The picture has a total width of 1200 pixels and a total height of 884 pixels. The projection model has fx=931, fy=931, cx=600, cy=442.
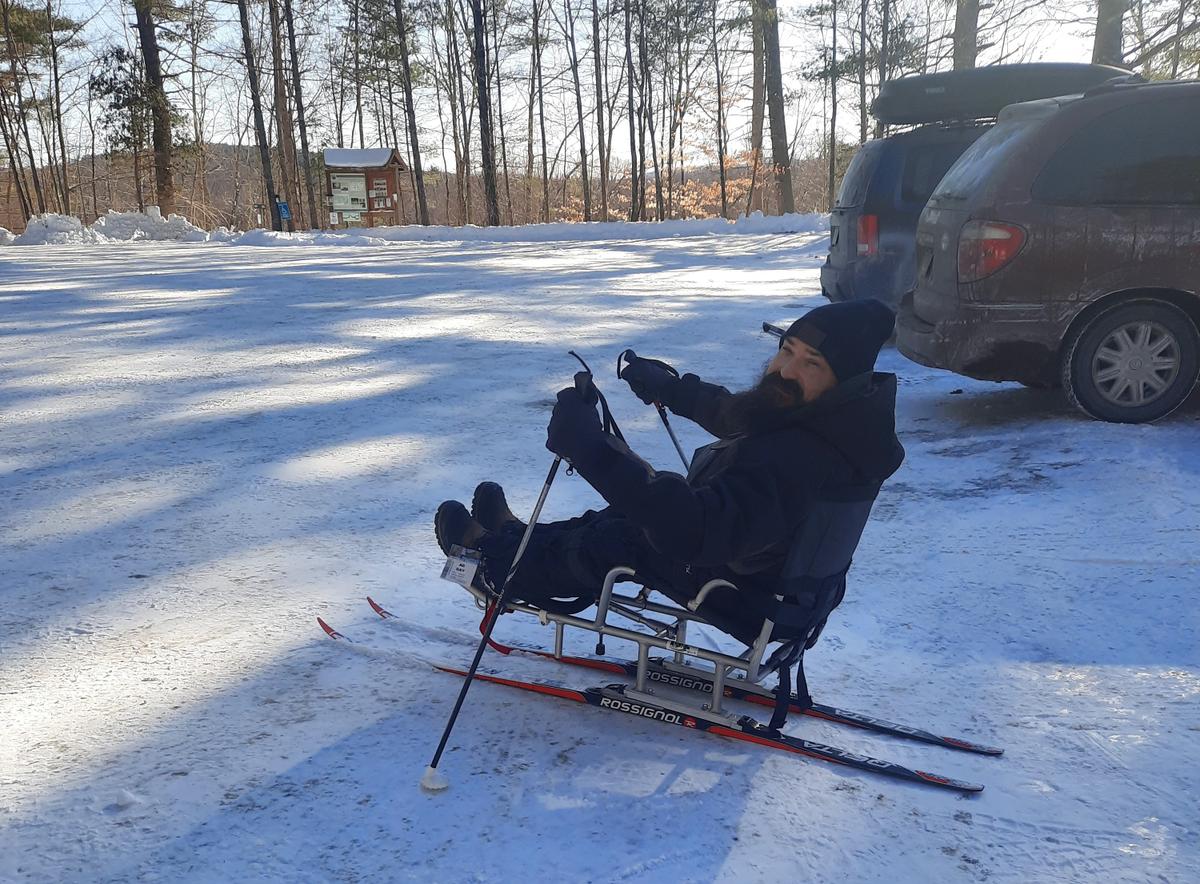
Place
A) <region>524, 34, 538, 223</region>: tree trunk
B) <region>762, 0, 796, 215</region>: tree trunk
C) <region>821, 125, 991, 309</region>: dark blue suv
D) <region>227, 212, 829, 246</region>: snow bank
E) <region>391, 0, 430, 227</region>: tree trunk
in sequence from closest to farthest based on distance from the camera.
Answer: <region>821, 125, 991, 309</region>: dark blue suv
<region>227, 212, 829, 246</region>: snow bank
<region>762, 0, 796, 215</region>: tree trunk
<region>391, 0, 430, 227</region>: tree trunk
<region>524, 34, 538, 223</region>: tree trunk

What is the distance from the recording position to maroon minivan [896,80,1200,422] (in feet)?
16.7

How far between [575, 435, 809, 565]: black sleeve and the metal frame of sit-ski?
26cm

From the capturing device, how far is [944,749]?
2619mm

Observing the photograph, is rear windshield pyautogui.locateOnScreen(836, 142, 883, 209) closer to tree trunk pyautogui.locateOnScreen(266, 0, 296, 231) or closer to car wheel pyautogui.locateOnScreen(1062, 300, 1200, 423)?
car wheel pyautogui.locateOnScreen(1062, 300, 1200, 423)

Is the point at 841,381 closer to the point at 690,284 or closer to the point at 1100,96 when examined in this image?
the point at 1100,96

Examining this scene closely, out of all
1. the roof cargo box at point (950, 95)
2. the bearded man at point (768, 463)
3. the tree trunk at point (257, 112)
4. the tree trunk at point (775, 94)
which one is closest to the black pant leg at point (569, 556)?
the bearded man at point (768, 463)

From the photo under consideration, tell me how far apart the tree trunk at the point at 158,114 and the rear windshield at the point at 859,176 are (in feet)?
89.8

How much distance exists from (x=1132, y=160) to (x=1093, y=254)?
57 cm

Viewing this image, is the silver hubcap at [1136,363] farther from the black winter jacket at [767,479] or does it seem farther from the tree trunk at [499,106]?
the tree trunk at [499,106]

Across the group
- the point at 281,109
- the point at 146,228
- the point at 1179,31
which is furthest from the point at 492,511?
the point at 281,109

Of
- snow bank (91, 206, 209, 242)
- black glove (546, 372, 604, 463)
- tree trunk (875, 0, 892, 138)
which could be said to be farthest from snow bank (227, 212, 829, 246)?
black glove (546, 372, 604, 463)

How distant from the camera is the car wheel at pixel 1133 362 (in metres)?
5.16

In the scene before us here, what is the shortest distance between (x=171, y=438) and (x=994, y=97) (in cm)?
834

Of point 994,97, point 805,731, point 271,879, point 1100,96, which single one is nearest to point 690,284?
point 994,97
